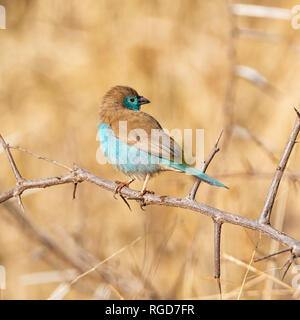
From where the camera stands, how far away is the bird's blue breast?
3836 millimetres

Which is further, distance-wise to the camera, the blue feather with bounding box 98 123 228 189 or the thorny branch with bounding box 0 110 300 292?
the blue feather with bounding box 98 123 228 189

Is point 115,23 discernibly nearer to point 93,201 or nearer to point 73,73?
point 73,73

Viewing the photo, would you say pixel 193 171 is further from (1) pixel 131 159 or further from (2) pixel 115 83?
(2) pixel 115 83

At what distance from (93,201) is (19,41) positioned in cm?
217

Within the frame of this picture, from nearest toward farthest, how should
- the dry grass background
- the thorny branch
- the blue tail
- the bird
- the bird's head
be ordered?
1. the thorny branch
2. the blue tail
3. the bird
4. the bird's head
5. the dry grass background

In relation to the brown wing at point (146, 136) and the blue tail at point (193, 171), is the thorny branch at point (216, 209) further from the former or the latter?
the brown wing at point (146, 136)

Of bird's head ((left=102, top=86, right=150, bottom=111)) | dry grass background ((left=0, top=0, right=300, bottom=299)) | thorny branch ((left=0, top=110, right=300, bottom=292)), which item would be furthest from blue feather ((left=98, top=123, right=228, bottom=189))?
dry grass background ((left=0, top=0, right=300, bottom=299))

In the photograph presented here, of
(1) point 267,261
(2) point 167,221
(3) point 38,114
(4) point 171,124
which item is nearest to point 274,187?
(1) point 267,261

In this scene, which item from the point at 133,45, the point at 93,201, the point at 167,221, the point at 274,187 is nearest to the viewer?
the point at 274,187

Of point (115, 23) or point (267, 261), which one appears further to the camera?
point (115, 23)

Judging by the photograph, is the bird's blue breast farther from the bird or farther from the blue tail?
the blue tail

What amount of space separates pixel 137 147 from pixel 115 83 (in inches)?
122

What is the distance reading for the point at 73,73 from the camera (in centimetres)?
700

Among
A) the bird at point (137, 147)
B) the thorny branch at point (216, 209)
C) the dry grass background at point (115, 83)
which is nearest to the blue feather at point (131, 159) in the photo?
the bird at point (137, 147)
